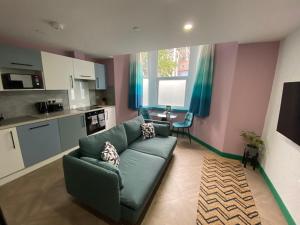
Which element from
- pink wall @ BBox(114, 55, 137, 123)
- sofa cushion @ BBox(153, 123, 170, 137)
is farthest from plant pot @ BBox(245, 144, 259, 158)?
pink wall @ BBox(114, 55, 137, 123)

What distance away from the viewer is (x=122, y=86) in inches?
175

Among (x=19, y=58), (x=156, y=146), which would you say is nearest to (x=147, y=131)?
(x=156, y=146)

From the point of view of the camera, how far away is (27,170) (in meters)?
2.39

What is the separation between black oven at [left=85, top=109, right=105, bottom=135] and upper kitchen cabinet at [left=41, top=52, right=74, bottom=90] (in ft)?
2.69

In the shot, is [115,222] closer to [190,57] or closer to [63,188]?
[63,188]

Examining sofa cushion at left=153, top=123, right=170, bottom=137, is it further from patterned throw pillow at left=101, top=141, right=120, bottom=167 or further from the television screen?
the television screen

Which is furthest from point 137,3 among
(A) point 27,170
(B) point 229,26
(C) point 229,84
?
(A) point 27,170

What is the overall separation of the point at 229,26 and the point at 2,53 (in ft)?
11.2

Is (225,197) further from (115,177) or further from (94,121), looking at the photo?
(94,121)

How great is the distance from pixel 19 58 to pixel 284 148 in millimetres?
4283

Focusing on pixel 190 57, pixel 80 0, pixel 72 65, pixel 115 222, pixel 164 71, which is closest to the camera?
pixel 80 0

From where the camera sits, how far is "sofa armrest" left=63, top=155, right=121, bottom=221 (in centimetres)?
131

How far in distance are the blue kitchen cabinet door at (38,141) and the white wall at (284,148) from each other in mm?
3750

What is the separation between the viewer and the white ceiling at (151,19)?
1.37m
